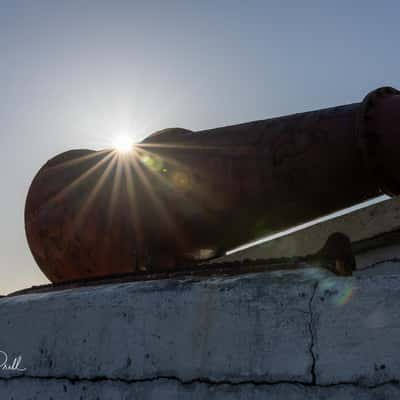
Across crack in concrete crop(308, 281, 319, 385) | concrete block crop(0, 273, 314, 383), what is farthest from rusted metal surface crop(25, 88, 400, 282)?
crack in concrete crop(308, 281, 319, 385)

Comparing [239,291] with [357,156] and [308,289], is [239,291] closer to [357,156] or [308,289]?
[308,289]

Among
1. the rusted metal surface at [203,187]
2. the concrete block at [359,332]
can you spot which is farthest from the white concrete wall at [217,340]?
the rusted metal surface at [203,187]

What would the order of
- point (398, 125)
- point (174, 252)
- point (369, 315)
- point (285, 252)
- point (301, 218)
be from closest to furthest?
point (369, 315) < point (398, 125) < point (301, 218) < point (174, 252) < point (285, 252)

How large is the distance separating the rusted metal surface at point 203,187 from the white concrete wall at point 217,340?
2.43ft

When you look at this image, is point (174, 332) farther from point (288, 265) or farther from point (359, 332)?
point (359, 332)

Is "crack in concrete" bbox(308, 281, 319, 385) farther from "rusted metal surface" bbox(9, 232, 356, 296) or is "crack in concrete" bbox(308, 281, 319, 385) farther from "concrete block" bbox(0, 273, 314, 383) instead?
"rusted metal surface" bbox(9, 232, 356, 296)

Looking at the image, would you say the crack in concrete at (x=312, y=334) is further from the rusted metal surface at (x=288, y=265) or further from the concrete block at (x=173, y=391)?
the rusted metal surface at (x=288, y=265)

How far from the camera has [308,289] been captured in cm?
181

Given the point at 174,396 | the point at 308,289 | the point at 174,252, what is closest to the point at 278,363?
the point at 308,289

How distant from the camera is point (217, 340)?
1849mm

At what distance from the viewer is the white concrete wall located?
1609 millimetres

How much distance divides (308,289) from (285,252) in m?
3.09

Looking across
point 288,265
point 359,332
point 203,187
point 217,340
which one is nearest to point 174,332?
point 217,340

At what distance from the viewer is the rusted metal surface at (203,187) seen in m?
2.96
